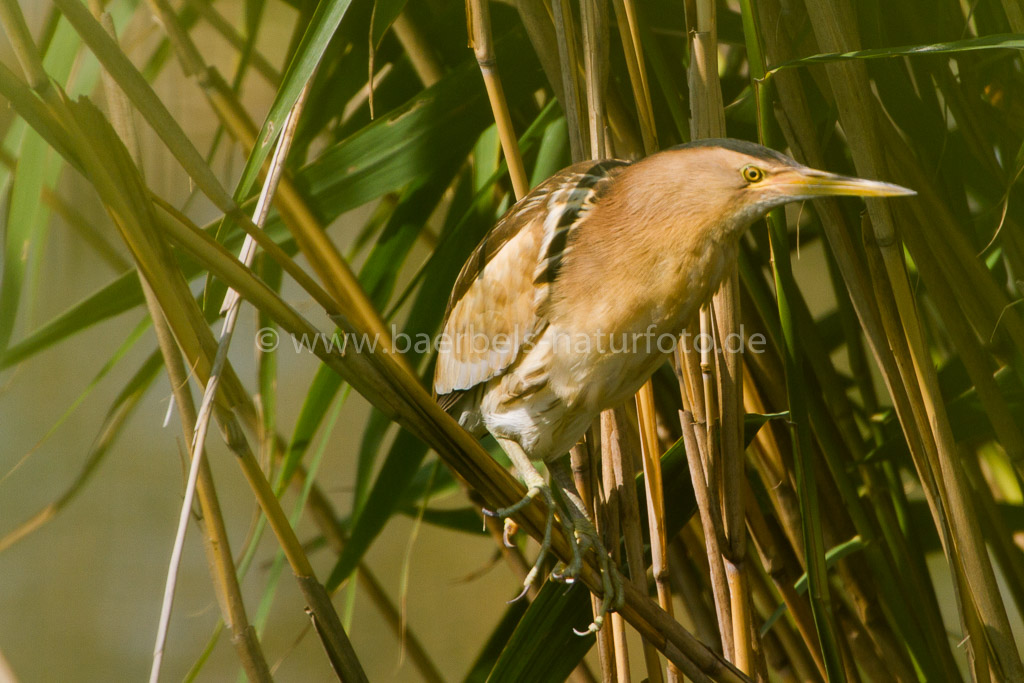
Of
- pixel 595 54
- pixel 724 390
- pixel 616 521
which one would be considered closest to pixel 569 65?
pixel 595 54

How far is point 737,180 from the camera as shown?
25.4 inches

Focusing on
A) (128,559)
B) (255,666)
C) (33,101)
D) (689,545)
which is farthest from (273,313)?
(128,559)

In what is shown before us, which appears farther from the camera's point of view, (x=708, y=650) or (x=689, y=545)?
(x=689, y=545)

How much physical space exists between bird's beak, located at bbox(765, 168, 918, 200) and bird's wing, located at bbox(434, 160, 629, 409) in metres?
0.17

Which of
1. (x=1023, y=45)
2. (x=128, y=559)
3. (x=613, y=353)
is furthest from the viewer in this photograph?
(x=128, y=559)

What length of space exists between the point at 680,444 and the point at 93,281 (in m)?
→ 2.43

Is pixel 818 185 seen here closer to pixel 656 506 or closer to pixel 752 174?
pixel 752 174

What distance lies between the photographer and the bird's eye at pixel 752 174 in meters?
0.63

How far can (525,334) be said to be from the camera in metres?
0.80

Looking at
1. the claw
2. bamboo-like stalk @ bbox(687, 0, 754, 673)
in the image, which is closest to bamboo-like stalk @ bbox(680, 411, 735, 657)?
bamboo-like stalk @ bbox(687, 0, 754, 673)

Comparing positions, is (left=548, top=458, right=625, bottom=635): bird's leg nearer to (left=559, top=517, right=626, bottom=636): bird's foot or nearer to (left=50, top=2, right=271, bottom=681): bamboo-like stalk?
(left=559, top=517, right=626, bottom=636): bird's foot

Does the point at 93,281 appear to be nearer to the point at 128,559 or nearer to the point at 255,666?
the point at 128,559

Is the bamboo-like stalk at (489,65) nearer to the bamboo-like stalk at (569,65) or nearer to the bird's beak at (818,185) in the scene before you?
the bamboo-like stalk at (569,65)

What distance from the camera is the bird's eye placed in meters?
0.63
